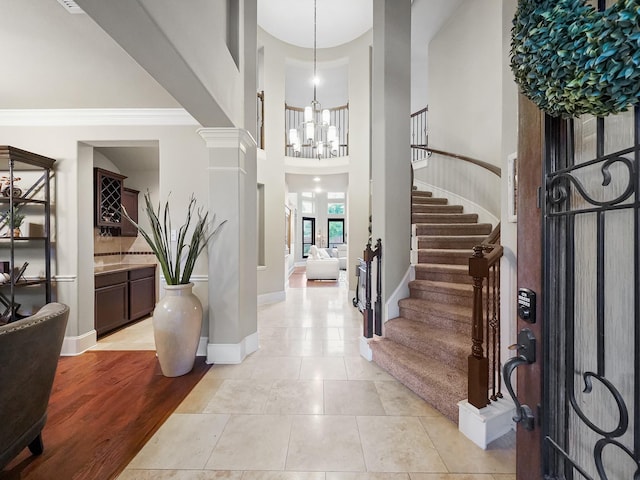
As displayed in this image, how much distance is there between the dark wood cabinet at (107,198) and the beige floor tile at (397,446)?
4.07 m

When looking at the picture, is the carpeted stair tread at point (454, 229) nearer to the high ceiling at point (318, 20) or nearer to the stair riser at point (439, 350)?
the stair riser at point (439, 350)

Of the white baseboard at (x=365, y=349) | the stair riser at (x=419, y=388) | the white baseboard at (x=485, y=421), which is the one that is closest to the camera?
the white baseboard at (x=485, y=421)

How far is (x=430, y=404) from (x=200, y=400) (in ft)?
5.81

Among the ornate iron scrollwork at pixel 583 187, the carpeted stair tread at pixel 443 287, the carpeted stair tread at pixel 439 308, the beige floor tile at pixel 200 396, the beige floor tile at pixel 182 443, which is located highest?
the ornate iron scrollwork at pixel 583 187

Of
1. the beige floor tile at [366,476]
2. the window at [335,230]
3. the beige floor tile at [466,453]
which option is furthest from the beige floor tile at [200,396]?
the window at [335,230]

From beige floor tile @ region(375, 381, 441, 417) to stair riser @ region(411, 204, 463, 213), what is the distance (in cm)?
279

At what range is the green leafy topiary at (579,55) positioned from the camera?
1.70ft

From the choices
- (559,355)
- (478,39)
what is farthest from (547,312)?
(478,39)

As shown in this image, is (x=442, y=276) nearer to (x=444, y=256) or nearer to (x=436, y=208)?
(x=444, y=256)

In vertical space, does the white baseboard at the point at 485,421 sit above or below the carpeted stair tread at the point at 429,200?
below

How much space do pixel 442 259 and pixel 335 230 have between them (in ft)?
37.8

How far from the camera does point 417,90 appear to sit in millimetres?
7895

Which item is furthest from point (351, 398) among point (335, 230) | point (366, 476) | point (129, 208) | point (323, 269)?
point (335, 230)

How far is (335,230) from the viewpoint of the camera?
14.9m
